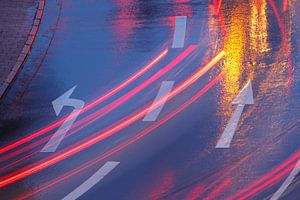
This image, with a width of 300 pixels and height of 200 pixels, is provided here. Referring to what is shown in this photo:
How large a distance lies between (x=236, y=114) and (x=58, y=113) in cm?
355

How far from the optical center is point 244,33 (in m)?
19.1

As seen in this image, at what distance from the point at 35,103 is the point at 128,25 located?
377cm

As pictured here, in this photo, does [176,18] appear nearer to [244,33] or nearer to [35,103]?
[244,33]

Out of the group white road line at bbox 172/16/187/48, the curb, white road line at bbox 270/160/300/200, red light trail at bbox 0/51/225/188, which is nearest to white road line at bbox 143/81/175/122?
red light trail at bbox 0/51/225/188

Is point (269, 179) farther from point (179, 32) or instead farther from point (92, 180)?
point (179, 32)

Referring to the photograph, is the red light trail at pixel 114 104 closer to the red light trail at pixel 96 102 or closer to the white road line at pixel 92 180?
the red light trail at pixel 96 102

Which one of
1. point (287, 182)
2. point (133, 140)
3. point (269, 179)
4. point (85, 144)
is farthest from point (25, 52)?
point (287, 182)

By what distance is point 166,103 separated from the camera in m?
16.4

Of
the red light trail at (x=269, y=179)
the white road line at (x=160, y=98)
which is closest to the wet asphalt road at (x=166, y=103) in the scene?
the red light trail at (x=269, y=179)

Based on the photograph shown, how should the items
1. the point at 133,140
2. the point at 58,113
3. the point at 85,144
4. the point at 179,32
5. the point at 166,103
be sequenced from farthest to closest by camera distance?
the point at 179,32
the point at 58,113
the point at 166,103
the point at 85,144
the point at 133,140

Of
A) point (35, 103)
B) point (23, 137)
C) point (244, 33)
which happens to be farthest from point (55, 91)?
point (244, 33)

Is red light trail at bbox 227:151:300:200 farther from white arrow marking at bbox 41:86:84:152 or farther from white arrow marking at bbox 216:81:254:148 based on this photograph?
white arrow marking at bbox 41:86:84:152

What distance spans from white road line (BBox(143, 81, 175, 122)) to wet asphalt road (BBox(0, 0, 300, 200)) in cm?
12

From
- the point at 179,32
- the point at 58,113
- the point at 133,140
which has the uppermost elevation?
the point at 179,32
